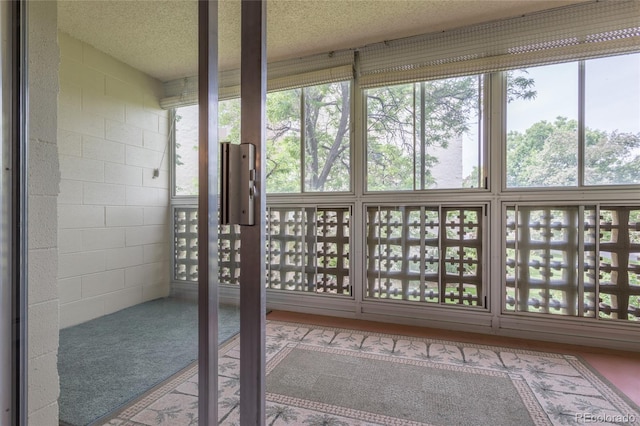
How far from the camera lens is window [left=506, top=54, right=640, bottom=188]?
2078 millimetres

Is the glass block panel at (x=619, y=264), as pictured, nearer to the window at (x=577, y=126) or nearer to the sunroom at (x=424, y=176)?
the sunroom at (x=424, y=176)

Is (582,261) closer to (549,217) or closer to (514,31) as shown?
(549,217)

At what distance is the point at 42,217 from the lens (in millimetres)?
933

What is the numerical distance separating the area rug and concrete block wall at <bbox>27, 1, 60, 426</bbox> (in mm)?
413

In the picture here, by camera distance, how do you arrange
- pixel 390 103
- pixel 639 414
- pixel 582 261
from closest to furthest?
pixel 639 414 → pixel 582 261 → pixel 390 103

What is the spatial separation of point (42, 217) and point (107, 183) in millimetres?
897

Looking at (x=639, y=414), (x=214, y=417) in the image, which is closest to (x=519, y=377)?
(x=639, y=414)

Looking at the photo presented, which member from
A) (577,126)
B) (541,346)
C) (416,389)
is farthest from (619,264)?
(416,389)

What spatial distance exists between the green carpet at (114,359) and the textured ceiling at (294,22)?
1116mm

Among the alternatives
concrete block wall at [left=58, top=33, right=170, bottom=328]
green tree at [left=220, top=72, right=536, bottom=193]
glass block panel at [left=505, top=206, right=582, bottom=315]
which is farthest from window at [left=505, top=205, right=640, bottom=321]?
concrete block wall at [left=58, top=33, right=170, bottom=328]

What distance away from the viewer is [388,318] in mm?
2574

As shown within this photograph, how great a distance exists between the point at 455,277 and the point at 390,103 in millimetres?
1596

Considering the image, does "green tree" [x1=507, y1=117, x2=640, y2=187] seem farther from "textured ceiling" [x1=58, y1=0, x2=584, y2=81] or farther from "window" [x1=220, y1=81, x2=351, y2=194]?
"window" [x1=220, y1=81, x2=351, y2=194]

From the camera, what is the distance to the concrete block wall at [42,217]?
2.96 feet
